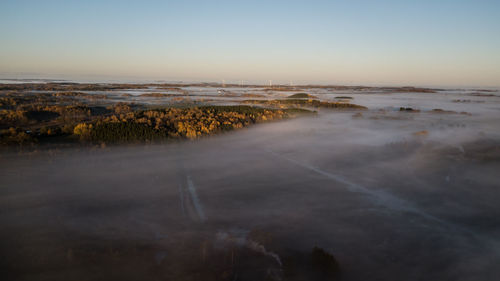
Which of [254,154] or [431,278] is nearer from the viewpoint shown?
[431,278]

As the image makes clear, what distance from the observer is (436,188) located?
29.0 feet

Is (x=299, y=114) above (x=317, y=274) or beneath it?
above

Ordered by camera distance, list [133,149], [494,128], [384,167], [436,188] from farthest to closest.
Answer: [494,128] < [133,149] < [384,167] < [436,188]

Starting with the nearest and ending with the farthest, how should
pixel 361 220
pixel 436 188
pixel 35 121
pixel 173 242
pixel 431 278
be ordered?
1. pixel 431 278
2. pixel 173 242
3. pixel 361 220
4. pixel 436 188
5. pixel 35 121

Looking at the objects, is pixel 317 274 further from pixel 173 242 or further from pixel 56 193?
pixel 56 193

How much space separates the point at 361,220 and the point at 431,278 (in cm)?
201

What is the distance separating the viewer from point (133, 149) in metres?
12.4

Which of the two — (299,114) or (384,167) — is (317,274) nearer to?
(384,167)

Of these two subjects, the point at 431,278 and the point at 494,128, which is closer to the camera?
the point at 431,278

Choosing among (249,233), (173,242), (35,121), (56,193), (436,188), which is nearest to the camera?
(173,242)

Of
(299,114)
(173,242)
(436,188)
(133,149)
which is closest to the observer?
(173,242)

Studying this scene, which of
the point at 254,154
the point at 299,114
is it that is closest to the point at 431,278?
the point at 254,154

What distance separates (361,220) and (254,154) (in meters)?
6.70

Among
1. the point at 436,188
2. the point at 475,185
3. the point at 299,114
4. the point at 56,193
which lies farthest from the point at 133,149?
the point at 299,114
